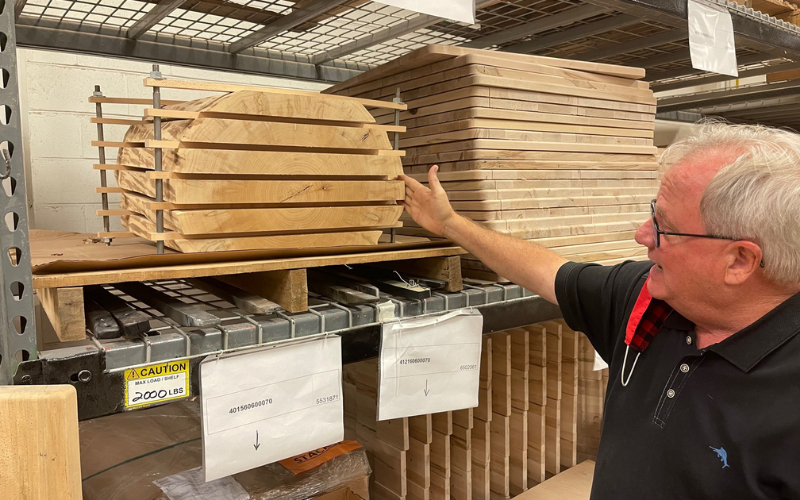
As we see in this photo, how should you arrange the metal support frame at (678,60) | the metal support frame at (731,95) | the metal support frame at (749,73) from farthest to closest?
the metal support frame at (731,95) → the metal support frame at (749,73) → the metal support frame at (678,60)

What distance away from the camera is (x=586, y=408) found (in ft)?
9.28

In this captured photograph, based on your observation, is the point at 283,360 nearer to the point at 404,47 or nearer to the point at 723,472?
the point at 723,472

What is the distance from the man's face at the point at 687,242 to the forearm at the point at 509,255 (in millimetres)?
384

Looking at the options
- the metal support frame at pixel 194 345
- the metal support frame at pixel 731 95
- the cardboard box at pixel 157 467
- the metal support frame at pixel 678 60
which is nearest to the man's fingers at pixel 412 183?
the metal support frame at pixel 194 345

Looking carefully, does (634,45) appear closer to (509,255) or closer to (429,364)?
(509,255)

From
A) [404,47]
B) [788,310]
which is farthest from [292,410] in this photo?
[404,47]

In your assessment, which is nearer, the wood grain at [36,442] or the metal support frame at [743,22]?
the wood grain at [36,442]

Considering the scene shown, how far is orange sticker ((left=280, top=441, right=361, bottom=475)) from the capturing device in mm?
1943

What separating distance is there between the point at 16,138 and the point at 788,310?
163 cm

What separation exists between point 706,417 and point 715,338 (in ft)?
0.71

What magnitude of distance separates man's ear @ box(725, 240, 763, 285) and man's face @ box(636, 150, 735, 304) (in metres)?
0.02

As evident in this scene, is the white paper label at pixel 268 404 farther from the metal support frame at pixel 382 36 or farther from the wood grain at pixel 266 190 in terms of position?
the metal support frame at pixel 382 36

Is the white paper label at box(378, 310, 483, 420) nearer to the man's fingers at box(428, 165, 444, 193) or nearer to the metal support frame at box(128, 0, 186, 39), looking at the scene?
the man's fingers at box(428, 165, 444, 193)

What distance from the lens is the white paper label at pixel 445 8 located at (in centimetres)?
137
